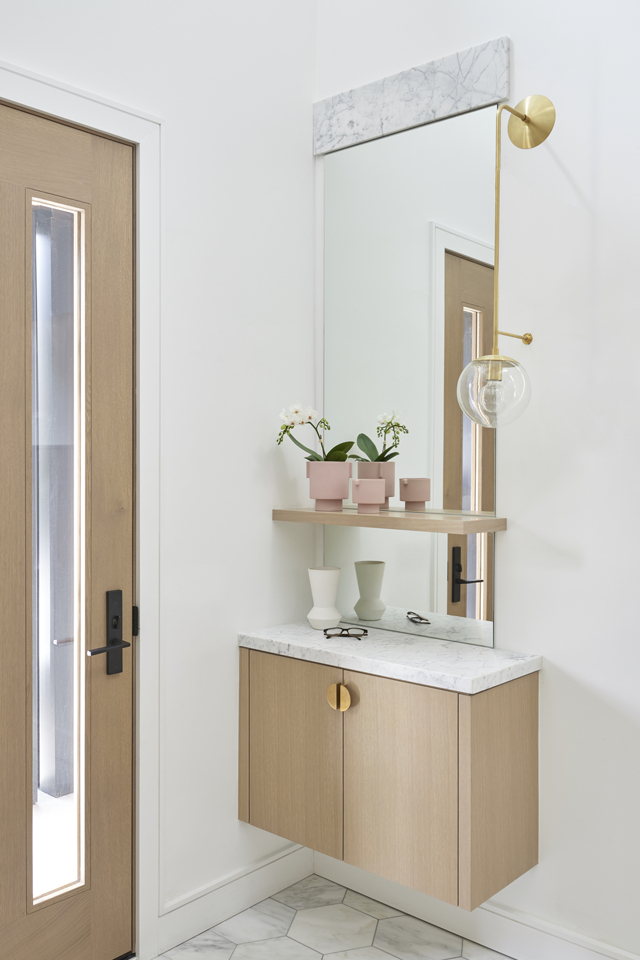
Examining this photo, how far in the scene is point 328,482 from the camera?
7.23ft

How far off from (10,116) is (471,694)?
1656mm

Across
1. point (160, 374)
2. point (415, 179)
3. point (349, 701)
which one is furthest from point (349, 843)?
point (415, 179)

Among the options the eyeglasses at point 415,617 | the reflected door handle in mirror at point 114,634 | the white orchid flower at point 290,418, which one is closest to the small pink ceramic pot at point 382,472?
the white orchid flower at point 290,418

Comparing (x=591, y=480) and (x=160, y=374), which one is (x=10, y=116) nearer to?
(x=160, y=374)

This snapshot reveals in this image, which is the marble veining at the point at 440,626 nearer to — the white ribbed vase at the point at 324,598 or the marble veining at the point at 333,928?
the white ribbed vase at the point at 324,598

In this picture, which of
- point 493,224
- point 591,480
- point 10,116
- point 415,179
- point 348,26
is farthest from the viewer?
point 348,26

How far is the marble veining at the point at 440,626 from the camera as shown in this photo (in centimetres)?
209

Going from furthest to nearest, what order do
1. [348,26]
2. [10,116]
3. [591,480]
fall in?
1. [348,26]
2. [591,480]
3. [10,116]

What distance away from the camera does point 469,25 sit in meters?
2.09

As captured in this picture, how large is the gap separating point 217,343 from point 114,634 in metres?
0.84

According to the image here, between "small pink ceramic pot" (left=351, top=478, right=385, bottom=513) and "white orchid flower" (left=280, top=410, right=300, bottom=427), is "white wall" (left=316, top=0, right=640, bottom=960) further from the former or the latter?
"white orchid flower" (left=280, top=410, right=300, bottom=427)

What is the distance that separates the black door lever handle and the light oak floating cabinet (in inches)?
16.1

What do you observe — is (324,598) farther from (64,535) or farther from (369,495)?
(64,535)

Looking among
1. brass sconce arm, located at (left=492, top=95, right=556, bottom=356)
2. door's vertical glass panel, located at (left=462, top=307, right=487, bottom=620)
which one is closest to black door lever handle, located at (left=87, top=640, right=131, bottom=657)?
door's vertical glass panel, located at (left=462, top=307, right=487, bottom=620)
